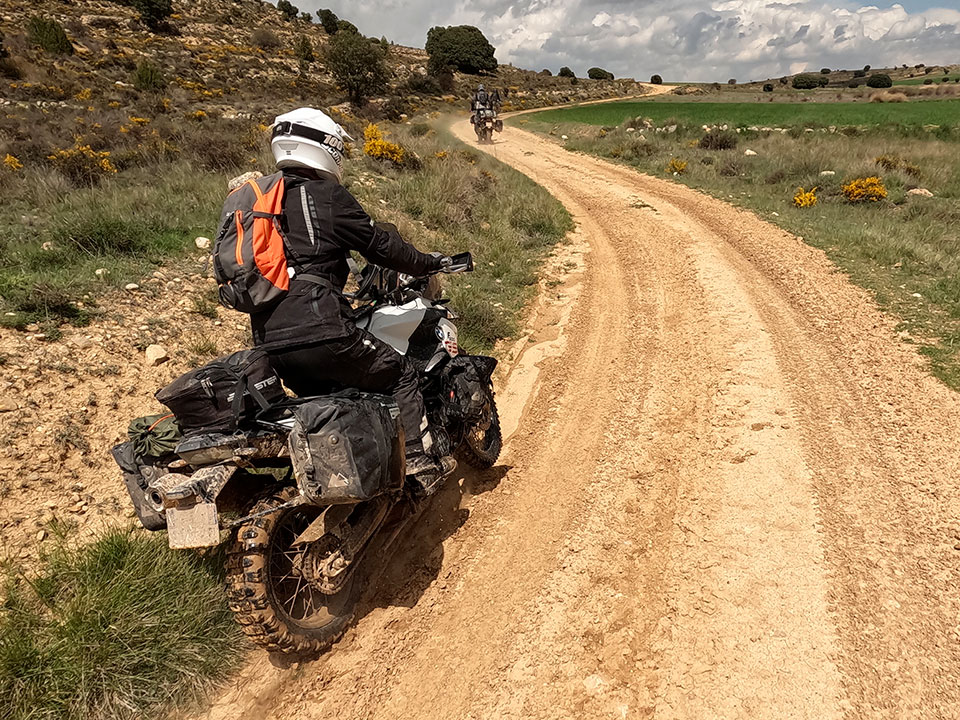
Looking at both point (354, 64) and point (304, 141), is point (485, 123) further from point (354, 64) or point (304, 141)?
point (304, 141)

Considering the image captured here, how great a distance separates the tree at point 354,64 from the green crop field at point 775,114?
33.9 feet

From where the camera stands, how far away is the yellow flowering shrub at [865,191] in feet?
39.8

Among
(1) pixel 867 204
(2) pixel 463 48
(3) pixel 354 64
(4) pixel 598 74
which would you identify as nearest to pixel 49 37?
(3) pixel 354 64

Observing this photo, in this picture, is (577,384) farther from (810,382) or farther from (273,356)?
(273,356)

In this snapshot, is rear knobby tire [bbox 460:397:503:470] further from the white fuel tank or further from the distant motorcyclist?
the distant motorcyclist

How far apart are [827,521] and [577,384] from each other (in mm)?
2527

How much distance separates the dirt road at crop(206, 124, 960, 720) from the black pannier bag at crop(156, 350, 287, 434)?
4.69 feet

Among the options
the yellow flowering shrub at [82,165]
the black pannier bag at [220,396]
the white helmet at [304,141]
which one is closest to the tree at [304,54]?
the yellow flowering shrub at [82,165]

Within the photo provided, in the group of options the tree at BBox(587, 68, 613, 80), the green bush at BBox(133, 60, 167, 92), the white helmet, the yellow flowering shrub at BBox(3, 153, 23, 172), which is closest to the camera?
the white helmet

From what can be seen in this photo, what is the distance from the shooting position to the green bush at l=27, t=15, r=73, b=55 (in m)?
24.0

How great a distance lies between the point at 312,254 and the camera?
9.15 feet

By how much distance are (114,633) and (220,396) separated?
1.33 m

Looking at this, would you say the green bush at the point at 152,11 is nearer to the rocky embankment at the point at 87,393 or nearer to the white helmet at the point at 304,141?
the rocky embankment at the point at 87,393

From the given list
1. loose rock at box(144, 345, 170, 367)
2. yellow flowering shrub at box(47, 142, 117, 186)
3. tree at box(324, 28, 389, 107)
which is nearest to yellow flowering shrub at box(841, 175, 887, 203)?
loose rock at box(144, 345, 170, 367)
